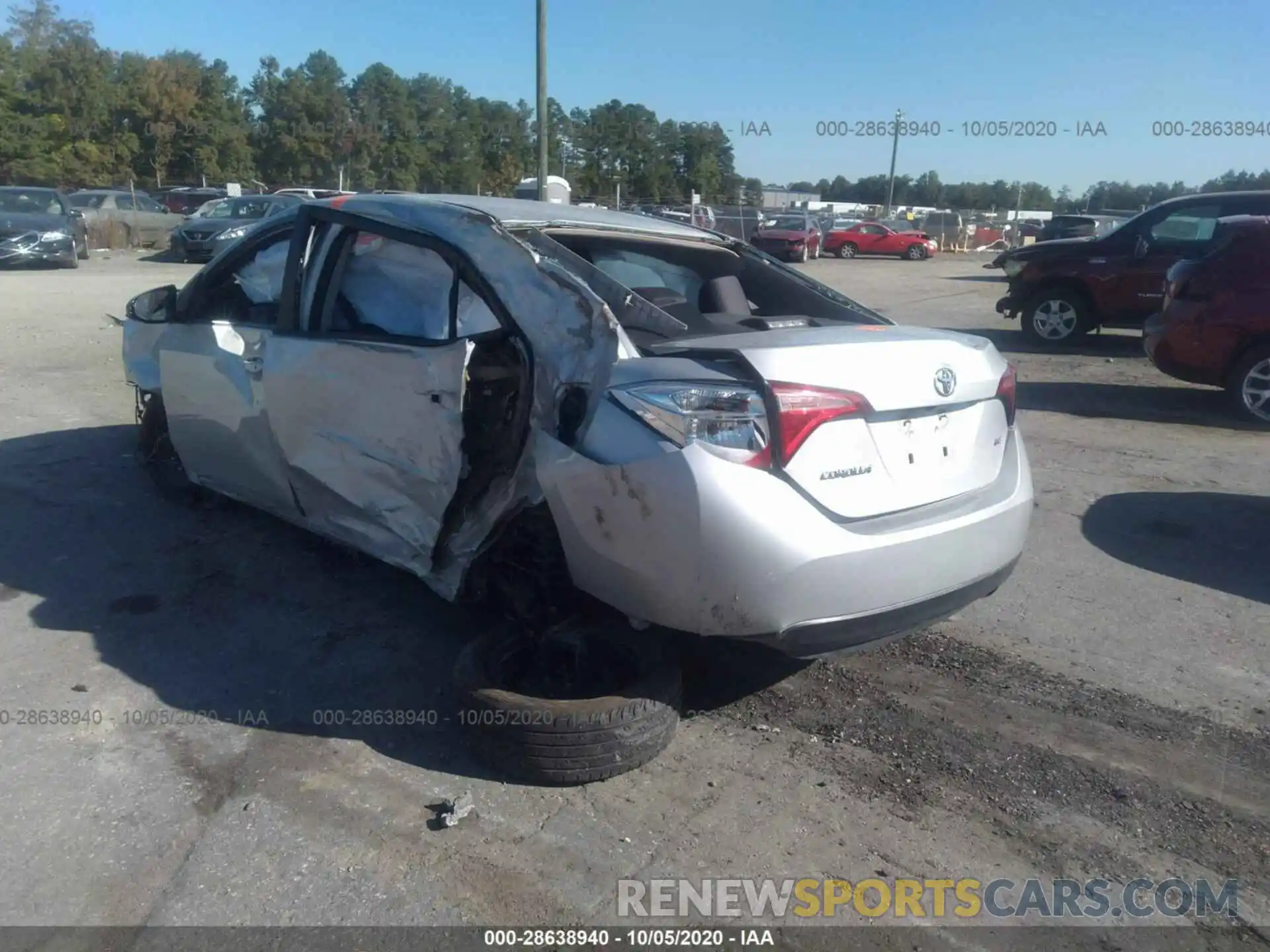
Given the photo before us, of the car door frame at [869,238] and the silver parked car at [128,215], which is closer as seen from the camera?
the silver parked car at [128,215]

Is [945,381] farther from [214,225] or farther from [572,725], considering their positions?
[214,225]

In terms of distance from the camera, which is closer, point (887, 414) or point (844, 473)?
point (844, 473)

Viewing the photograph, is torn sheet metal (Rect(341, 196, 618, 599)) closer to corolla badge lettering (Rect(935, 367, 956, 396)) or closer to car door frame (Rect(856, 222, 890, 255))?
corolla badge lettering (Rect(935, 367, 956, 396))

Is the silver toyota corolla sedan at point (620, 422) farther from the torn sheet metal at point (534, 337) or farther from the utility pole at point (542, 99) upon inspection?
the utility pole at point (542, 99)

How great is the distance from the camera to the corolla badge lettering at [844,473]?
303cm

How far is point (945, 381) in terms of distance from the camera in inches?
131

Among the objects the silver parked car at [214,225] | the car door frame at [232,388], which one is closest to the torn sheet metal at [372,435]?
the car door frame at [232,388]

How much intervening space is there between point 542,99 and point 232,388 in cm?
1258

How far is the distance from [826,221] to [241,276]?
3668cm

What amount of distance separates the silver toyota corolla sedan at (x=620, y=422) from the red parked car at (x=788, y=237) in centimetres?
2853

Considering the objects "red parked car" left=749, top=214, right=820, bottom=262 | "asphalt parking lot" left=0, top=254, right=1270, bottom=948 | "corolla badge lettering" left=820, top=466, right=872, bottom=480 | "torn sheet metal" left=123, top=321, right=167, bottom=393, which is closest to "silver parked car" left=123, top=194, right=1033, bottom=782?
"corolla badge lettering" left=820, top=466, right=872, bottom=480

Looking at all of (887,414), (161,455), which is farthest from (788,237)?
(887,414)

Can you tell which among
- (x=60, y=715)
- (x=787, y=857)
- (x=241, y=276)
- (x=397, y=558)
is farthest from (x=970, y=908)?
(x=241, y=276)

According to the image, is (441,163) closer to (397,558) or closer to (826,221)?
(826,221)
